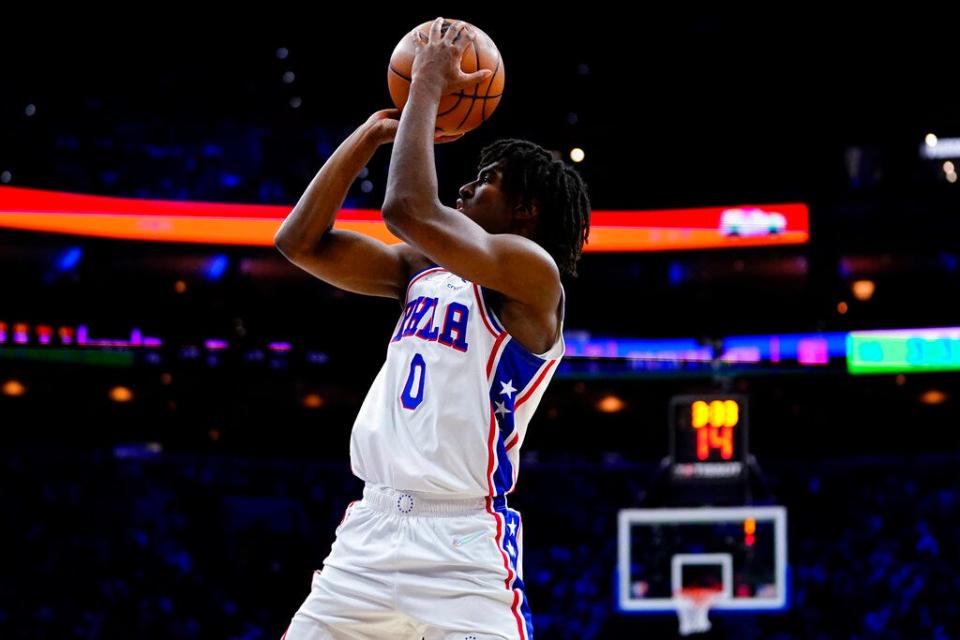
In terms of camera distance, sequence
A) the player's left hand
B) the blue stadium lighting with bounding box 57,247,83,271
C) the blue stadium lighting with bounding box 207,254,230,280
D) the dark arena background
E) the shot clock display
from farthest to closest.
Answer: the blue stadium lighting with bounding box 207,254,230,280
the blue stadium lighting with bounding box 57,247,83,271
the dark arena background
the shot clock display
the player's left hand

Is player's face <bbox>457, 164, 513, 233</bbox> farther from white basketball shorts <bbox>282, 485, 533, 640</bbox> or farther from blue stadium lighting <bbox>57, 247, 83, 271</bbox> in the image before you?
blue stadium lighting <bbox>57, 247, 83, 271</bbox>

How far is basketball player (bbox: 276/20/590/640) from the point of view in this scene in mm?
2691

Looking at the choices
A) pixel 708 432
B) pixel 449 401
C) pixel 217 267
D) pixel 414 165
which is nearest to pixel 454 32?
pixel 414 165

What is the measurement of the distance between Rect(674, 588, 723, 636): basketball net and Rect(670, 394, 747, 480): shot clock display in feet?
3.36

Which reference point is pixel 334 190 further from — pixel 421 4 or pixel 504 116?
pixel 504 116

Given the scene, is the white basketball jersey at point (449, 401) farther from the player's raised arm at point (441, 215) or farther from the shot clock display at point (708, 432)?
the shot clock display at point (708, 432)

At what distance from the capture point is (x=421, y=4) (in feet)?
31.4

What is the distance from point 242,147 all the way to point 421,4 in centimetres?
276

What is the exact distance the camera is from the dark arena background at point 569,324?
34.4 feet

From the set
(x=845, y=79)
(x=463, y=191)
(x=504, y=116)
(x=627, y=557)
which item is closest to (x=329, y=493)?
(x=627, y=557)

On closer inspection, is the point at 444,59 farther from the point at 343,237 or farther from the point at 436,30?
the point at 343,237

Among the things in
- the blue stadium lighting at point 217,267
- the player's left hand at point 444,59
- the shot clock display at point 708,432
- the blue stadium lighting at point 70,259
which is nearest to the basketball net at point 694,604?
the shot clock display at point 708,432

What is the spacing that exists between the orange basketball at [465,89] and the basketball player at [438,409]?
57 millimetres

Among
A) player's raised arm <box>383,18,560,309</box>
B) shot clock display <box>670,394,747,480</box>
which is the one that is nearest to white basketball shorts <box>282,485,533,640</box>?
player's raised arm <box>383,18,560,309</box>
